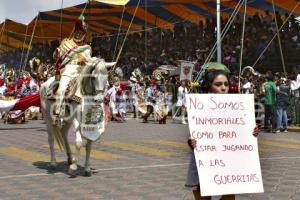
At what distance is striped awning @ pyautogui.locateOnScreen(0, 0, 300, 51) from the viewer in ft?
72.7

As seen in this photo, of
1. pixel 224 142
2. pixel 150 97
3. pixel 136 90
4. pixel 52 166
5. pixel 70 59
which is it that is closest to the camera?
pixel 224 142

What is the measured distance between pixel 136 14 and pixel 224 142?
21961mm

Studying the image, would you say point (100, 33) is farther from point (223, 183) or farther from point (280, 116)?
point (223, 183)

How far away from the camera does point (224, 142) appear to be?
4.50 m

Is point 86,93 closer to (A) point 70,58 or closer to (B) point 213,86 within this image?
(A) point 70,58

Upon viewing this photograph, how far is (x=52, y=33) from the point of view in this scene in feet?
106

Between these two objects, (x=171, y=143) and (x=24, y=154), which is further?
(x=171, y=143)

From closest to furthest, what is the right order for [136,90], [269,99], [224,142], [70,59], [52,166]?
[224,142] < [70,59] < [52,166] < [269,99] < [136,90]

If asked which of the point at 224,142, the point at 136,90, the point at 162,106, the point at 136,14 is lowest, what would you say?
the point at 224,142

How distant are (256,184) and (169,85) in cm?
1970

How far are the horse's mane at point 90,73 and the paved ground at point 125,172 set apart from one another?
1323 millimetres

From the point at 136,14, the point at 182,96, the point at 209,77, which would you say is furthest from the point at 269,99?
the point at 209,77

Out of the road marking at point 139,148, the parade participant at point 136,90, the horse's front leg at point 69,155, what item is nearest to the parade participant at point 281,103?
the road marking at point 139,148

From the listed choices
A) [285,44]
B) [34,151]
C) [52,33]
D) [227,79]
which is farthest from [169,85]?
[227,79]
